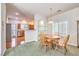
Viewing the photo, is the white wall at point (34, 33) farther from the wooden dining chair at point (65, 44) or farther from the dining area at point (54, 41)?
the wooden dining chair at point (65, 44)

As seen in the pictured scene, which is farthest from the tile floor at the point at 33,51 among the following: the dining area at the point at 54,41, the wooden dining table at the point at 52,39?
the wooden dining table at the point at 52,39

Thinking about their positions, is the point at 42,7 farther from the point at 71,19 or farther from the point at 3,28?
the point at 3,28

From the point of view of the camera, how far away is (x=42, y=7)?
3.30m

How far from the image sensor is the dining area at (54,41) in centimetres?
329

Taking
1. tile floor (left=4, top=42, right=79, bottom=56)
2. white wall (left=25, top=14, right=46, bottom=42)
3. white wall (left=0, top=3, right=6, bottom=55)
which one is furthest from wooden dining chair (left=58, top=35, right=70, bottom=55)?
white wall (left=0, top=3, right=6, bottom=55)

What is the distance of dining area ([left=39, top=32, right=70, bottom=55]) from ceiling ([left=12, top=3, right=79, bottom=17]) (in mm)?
616

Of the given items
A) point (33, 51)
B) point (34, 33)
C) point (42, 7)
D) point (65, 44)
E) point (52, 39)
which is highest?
point (42, 7)

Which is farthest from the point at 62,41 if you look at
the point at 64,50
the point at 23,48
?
the point at 23,48

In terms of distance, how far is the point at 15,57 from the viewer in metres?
3.26

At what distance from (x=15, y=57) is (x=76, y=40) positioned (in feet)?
5.54

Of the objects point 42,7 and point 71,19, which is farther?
point 71,19

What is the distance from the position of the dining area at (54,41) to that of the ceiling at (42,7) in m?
0.62

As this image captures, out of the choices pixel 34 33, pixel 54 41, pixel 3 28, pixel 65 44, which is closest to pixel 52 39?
pixel 54 41

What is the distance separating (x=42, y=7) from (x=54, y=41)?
3.15 feet
